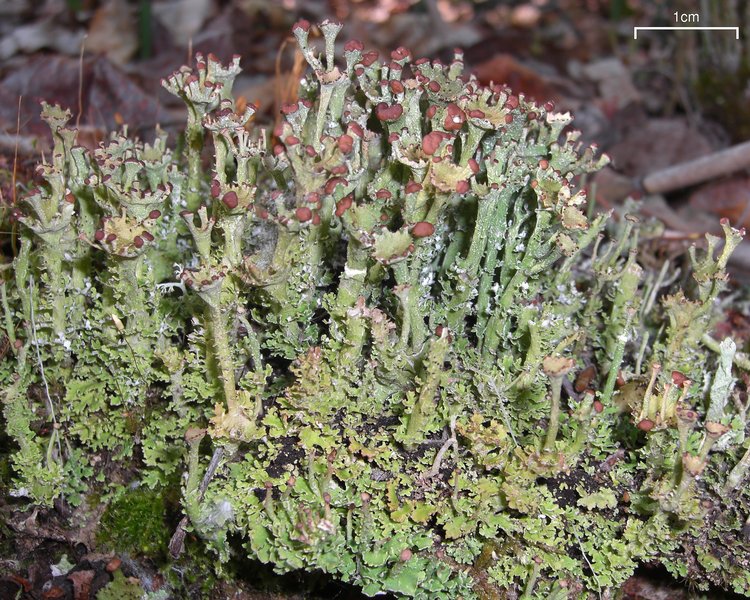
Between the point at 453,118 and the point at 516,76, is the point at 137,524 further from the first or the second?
the point at 516,76

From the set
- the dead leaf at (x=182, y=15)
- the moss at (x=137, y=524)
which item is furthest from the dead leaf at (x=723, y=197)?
the dead leaf at (x=182, y=15)

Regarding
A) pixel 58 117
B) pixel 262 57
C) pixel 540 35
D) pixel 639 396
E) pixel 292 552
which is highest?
pixel 540 35

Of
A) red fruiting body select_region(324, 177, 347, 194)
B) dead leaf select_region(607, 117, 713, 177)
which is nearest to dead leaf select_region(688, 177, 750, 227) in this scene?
dead leaf select_region(607, 117, 713, 177)

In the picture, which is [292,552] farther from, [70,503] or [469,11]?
[469,11]

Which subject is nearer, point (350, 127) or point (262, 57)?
point (350, 127)

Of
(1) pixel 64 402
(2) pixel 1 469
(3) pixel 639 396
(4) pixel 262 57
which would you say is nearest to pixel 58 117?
(1) pixel 64 402

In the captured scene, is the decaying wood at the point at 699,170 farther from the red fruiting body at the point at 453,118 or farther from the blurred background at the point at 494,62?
the red fruiting body at the point at 453,118

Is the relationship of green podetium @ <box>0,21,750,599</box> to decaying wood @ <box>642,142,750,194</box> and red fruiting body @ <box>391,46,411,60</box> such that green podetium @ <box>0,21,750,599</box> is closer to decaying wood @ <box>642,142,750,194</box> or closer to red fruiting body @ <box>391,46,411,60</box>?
red fruiting body @ <box>391,46,411,60</box>

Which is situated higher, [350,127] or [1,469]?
[350,127]
